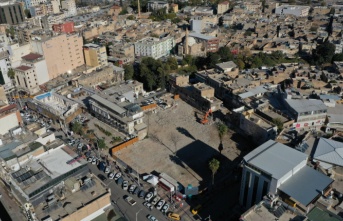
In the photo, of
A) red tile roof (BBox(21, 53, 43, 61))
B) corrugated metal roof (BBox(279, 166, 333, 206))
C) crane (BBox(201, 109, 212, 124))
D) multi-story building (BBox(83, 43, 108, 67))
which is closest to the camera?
corrugated metal roof (BBox(279, 166, 333, 206))

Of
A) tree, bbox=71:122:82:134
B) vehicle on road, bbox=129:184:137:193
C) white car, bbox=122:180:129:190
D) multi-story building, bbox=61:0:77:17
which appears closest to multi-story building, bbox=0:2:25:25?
multi-story building, bbox=61:0:77:17

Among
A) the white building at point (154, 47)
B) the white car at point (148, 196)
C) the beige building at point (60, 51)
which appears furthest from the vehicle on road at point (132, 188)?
the white building at point (154, 47)

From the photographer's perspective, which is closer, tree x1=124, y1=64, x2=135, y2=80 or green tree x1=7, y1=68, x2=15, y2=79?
green tree x1=7, y1=68, x2=15, y2=79

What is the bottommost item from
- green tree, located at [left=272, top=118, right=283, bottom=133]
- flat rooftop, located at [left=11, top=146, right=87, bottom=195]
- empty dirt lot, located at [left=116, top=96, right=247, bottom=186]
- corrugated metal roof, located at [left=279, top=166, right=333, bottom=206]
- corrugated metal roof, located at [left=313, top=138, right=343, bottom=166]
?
empty dirt lot, located at [left=116, top=96, right=247, bottom=186]

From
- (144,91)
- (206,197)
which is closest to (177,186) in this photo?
(206,197)

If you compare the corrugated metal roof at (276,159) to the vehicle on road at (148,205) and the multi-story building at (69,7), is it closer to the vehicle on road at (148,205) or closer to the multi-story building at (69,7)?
the vehicle on road at (148,205)

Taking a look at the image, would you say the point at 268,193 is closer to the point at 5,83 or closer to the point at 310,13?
the point at 5,83

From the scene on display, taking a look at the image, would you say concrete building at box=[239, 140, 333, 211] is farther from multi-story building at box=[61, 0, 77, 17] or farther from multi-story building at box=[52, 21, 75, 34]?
multi-story building at box=[61, 0, 77, 17]
